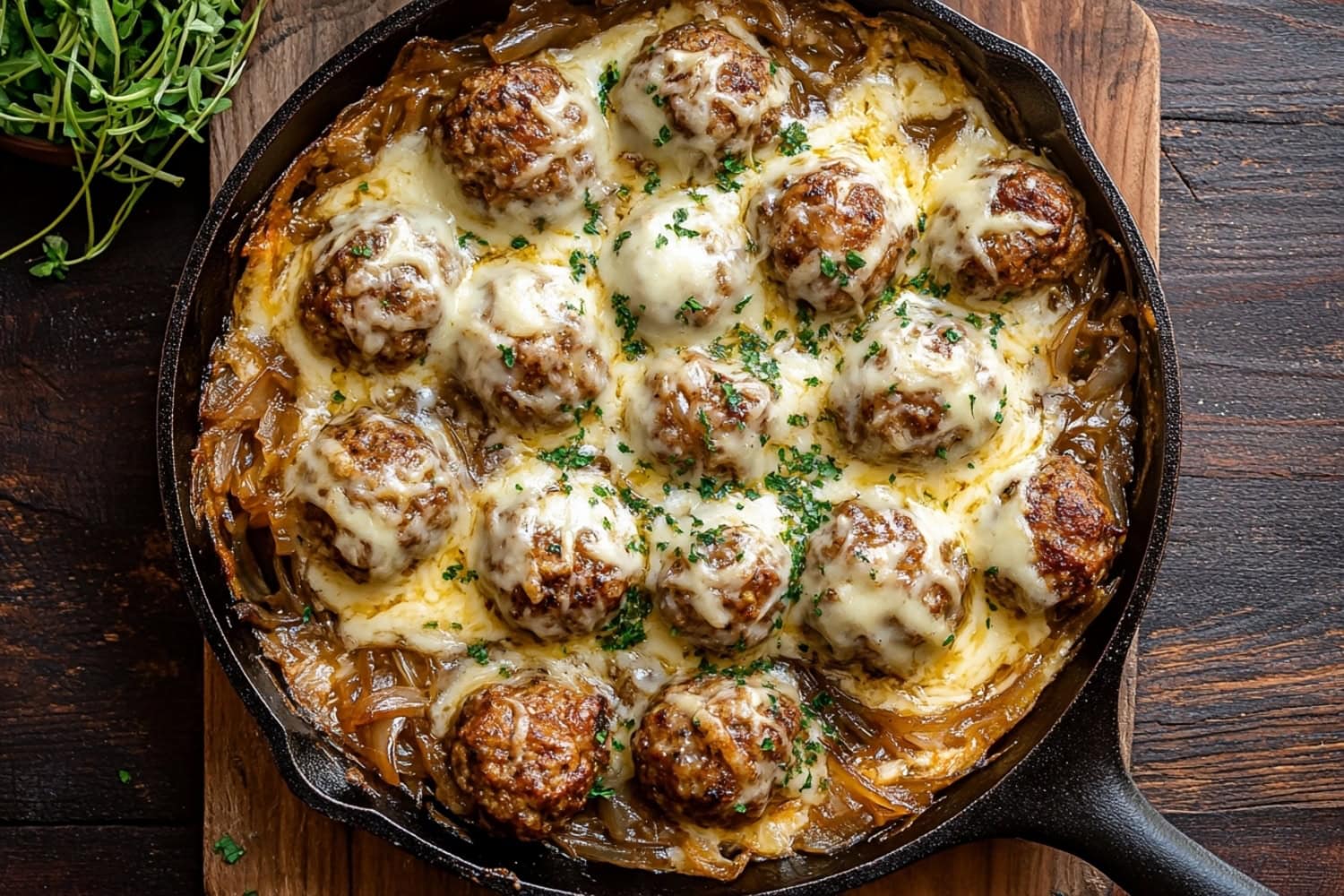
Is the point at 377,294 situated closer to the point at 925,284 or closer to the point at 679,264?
the point at 679,264

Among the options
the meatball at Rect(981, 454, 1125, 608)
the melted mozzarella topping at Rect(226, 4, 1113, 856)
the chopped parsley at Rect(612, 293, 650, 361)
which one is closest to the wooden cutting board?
the melted mozzarella topping at Rect(226, 4, 1113, 856)

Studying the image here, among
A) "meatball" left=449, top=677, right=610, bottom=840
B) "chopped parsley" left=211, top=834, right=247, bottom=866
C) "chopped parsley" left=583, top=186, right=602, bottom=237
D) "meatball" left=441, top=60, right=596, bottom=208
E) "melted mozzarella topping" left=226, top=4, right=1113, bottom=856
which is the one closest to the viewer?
"meatball" left=449, top=677, right=610, bottom=840

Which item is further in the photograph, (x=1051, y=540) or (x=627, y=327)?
(x=627, y=327)

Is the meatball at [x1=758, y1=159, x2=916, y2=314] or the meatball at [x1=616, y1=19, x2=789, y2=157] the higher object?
the meatball at [x1=616, y1=19, x2=789, y2=157]

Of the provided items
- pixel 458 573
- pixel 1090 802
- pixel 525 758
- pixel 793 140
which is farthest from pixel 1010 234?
pixel 525 758

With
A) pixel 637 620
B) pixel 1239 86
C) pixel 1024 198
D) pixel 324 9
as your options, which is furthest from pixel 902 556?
pixel 324 9

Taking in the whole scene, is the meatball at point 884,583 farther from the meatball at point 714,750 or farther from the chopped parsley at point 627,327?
the chopped parsley at point 627,327

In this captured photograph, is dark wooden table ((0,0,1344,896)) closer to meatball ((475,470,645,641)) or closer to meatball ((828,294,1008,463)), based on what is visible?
meatball ((828,294,1008,463))
